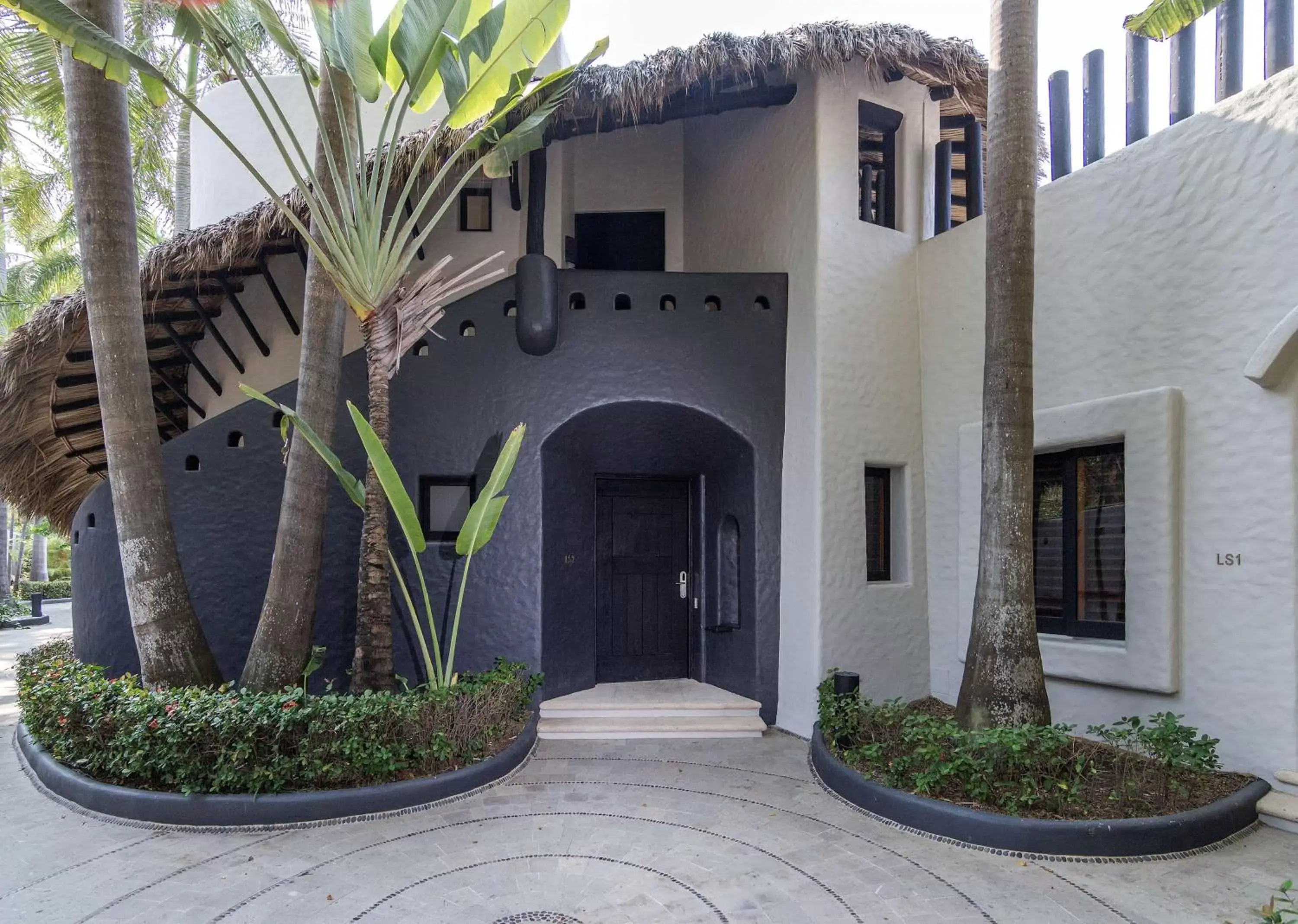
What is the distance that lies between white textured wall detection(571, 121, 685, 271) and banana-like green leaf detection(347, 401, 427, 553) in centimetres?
523

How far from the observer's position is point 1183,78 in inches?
247

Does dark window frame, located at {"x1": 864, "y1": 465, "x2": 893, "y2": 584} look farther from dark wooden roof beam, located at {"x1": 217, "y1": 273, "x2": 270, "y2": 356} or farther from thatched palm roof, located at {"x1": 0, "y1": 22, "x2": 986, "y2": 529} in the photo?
dark wooden roof beam, located at {"x1": 217, "y1": 273, "x2": 270, "y2": 356}

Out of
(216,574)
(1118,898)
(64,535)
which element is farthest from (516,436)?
(64,535)

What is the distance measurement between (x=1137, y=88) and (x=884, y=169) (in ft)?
8.44

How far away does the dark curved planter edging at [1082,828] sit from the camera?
183 inches

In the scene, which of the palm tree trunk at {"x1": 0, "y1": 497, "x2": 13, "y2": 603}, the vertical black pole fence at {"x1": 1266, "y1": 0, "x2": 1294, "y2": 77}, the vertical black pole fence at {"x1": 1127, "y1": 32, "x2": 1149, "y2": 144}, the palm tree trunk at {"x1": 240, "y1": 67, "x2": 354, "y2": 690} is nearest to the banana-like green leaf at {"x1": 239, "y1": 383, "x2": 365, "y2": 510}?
the palm tree trunk at {"x1": 240, "y1": 67, "x2": 354, "y2": 690}

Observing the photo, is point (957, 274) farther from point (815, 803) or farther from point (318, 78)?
point (318, 78)

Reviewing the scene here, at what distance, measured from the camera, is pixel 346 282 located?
6160 millimetres

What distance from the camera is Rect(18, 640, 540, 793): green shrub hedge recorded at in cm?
529

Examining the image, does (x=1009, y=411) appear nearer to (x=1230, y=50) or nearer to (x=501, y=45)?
(x=1230, y=50)

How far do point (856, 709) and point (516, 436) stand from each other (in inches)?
132

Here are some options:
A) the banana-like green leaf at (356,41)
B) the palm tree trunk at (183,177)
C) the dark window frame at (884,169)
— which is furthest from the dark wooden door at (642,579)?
the palm tree trunk at (183,177)

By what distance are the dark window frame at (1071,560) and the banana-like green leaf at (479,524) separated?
431 centimetres

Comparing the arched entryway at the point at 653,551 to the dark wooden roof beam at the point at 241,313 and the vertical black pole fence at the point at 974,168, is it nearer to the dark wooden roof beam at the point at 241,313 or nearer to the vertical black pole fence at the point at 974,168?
the vertical black pole fence at the point at 974,168
